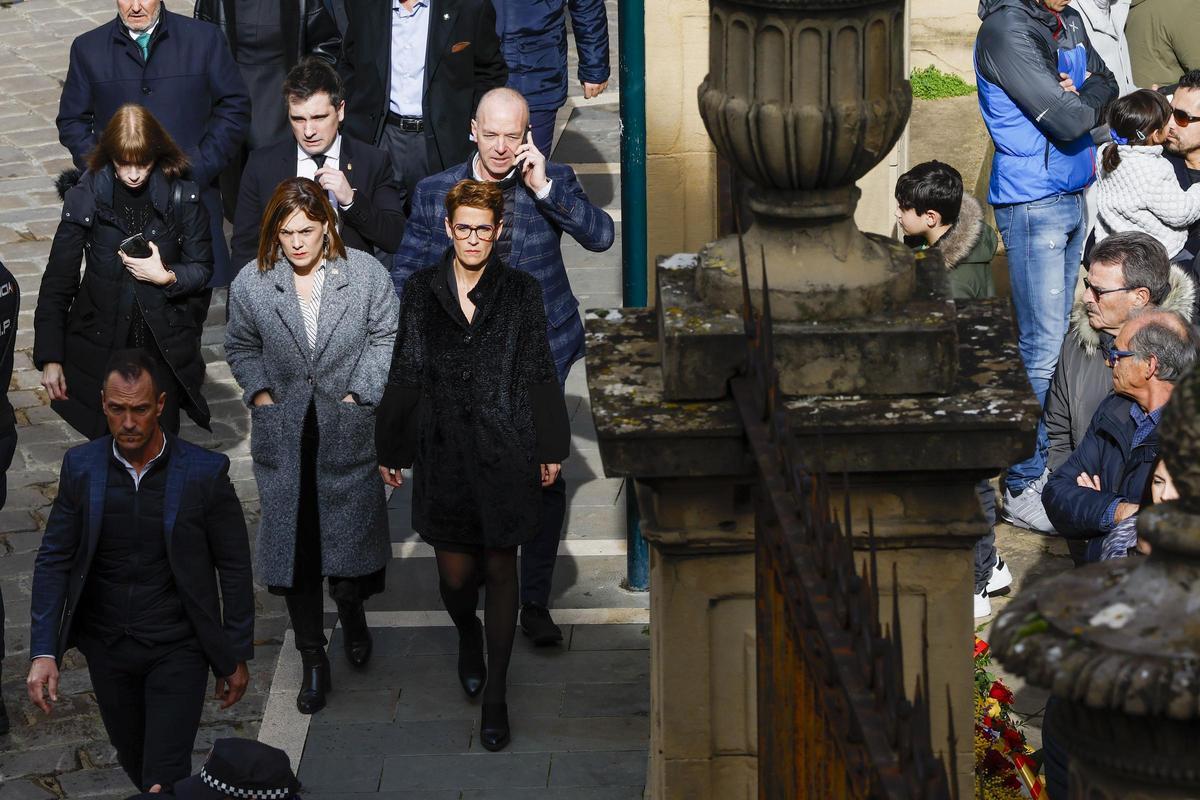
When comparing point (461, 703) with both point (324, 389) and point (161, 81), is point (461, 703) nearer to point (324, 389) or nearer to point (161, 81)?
point (324, 389)

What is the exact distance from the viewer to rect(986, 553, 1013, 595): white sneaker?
7609 millimetres

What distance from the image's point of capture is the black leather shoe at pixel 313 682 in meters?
7.10

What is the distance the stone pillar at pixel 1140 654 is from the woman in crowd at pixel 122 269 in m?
6.44

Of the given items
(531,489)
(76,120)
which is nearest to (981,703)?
(531,489)

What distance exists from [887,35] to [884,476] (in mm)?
785

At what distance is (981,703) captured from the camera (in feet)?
18.8

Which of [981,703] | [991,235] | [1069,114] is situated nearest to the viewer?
[981,703]

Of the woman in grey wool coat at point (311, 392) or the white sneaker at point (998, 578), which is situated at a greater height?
the woman in grey wool coat at point (311, 392)

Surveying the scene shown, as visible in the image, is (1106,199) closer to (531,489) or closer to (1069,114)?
(1069,114)

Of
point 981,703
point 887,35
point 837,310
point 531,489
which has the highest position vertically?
point 887,35

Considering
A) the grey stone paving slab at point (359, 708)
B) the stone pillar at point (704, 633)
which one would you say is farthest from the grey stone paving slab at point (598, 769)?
the stone pillar at point (704, 633)

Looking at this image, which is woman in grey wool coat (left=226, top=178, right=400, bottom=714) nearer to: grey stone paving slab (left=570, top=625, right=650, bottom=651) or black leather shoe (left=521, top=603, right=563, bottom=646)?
black leather shoe (left=521, top=603, right=563, bottom=646)

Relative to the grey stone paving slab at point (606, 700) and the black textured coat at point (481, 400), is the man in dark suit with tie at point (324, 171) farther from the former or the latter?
the grey stone paving slab at point (606, 700)

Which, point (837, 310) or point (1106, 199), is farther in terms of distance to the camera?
point (1106, 199)
